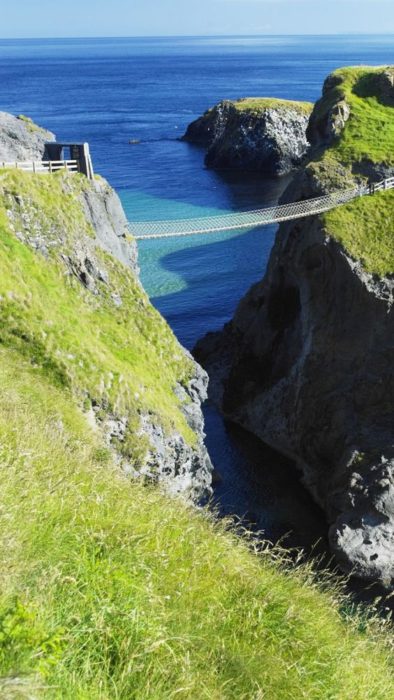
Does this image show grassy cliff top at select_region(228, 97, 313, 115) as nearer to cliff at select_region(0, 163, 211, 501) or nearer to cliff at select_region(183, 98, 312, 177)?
cliff at select_region(183, 98, 312, 177)

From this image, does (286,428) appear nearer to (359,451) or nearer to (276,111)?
(359,451)

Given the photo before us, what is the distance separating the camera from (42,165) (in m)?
29.6

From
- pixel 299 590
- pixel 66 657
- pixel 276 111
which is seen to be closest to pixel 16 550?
pixel 66 657

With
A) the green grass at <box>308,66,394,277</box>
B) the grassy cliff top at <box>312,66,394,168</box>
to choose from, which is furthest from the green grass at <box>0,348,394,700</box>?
the grassy cliff top at <box>312,66,394,168</box>

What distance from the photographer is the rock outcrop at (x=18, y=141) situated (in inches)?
1184

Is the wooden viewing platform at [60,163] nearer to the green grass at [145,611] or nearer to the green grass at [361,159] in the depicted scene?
the green grass at [361,159]

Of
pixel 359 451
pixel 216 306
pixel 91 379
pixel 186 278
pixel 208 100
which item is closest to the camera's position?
pixel 91 379

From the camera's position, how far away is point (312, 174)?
40.0 m

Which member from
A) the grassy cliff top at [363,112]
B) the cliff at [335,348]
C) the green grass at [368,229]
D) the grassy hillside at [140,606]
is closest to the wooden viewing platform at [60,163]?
the cliff at [335,348]

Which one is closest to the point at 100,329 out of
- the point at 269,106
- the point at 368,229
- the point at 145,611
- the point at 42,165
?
the point at 42,165

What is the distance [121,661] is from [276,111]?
117 metres

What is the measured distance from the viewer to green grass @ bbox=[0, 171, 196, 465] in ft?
70.3

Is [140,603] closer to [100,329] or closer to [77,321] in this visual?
[77,321]

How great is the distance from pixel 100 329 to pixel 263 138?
9449 centimetres
